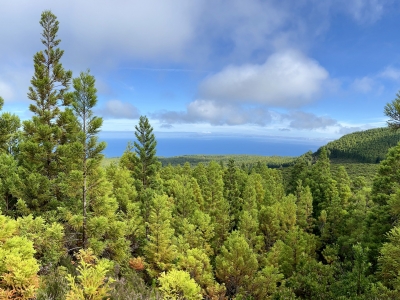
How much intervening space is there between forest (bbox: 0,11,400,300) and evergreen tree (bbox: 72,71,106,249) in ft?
0.20

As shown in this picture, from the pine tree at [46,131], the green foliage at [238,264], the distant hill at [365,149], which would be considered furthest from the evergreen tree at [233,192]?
the distant hill at [365,149]

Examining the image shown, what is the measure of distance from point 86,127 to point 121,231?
707cm

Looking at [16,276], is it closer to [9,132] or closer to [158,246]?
[158,246]

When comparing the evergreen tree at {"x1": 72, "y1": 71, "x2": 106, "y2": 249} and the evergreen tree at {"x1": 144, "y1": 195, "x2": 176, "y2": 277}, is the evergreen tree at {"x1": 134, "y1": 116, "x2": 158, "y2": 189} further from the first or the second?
the evergreen tree at {"x1": 72, "y1": 71, "x2": 106, "y2": 249}

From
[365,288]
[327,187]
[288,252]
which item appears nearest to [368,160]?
[327,187]

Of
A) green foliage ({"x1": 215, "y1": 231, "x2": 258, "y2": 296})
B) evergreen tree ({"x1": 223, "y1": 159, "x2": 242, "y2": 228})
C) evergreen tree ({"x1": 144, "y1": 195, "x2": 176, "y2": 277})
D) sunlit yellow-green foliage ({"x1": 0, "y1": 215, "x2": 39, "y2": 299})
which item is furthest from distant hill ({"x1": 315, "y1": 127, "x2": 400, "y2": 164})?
sunlit yellow-green foliage ({"x1": 0, "y1": 215, "x2": 39, "y2": 299})

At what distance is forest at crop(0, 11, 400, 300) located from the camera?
1041 centimetres

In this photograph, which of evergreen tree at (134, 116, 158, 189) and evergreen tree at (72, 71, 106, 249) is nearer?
evergreen tree at (72, 71, 106, 249)

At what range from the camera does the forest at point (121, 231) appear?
34.2 ft

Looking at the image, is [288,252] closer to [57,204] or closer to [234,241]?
[234,241]

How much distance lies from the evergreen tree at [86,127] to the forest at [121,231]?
0.06 metres

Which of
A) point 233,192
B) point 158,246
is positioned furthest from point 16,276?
point 233,192

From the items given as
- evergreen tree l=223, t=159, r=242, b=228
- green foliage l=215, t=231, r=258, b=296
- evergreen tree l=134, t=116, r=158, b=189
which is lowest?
green foliage l=215, t=231, r=258, b=296

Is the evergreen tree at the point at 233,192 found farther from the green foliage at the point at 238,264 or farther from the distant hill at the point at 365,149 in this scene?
the distant hill at the point at 365,149
